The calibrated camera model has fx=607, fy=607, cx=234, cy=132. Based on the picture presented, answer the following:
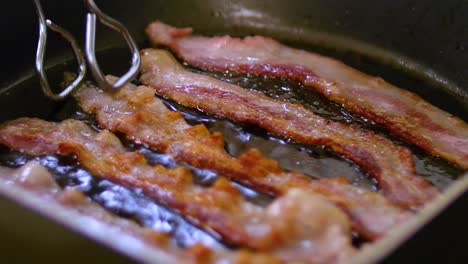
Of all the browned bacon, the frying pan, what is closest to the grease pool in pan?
the browned bacon

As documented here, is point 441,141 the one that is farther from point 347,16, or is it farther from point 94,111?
point 94,111

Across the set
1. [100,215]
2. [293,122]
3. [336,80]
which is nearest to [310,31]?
[336,80]

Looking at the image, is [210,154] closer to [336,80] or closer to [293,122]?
[293,122]

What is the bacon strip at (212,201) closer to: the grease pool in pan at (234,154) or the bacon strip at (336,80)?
the grease pool in pan at (234,154)

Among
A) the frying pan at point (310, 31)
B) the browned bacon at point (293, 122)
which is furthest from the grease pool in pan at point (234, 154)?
the frying pan at point (310, 31)

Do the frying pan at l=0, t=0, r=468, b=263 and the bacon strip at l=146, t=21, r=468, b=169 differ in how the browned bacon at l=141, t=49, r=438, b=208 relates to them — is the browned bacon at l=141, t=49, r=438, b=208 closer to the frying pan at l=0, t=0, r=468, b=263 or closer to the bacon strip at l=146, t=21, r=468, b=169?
the bacon strip at l=146, t=21, r=468, b=169

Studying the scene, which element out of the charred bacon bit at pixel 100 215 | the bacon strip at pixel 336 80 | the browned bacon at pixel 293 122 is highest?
the bacon strip at pixel 336 80
